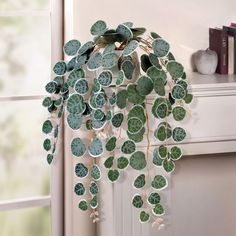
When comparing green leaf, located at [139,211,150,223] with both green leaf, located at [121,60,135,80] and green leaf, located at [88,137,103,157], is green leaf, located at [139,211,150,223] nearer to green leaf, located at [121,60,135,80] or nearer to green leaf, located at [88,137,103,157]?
green leaf, located at [88,137,103,157]

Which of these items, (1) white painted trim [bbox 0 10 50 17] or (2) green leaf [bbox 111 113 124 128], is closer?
(2) green leaf [bbox 111 113 124 128]

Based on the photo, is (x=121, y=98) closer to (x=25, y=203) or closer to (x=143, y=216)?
(x=143, y=216)

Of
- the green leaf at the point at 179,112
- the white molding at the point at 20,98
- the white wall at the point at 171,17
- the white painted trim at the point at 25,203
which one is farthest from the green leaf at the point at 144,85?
the white painted trim at the point at 25,203

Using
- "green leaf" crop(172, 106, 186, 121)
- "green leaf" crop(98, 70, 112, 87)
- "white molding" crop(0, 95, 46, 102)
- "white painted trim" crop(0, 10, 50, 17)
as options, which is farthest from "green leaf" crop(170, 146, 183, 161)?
"white painted trim" crop(0, 10, 50, 17)

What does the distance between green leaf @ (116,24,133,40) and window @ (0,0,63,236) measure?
50 cm

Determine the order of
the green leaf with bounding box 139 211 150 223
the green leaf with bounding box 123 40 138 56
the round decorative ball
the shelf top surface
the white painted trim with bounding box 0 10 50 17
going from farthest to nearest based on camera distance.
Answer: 1. the round decorative ball
2. the white painted trim with bounding box 0 10 50 17
3. the shelf top surface
4. the green leaf with bounding box 139 211 150 223
5. the green leaf with bounding box 123 40 138 56

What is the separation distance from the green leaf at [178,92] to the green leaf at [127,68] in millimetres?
151

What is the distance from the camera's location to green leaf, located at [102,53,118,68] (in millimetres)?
1846

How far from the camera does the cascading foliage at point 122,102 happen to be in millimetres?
1867

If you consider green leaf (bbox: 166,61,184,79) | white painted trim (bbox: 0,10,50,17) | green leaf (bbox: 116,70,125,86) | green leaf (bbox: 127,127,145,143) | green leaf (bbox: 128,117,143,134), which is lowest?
green leaf (bbox: 127,127,145,143)

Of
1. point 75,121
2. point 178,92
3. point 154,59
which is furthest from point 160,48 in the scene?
point 75,121

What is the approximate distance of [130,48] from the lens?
1.85 metres

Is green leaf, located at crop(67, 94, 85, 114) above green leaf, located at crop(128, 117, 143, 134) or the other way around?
above

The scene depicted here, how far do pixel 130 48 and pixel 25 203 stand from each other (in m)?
0.95
